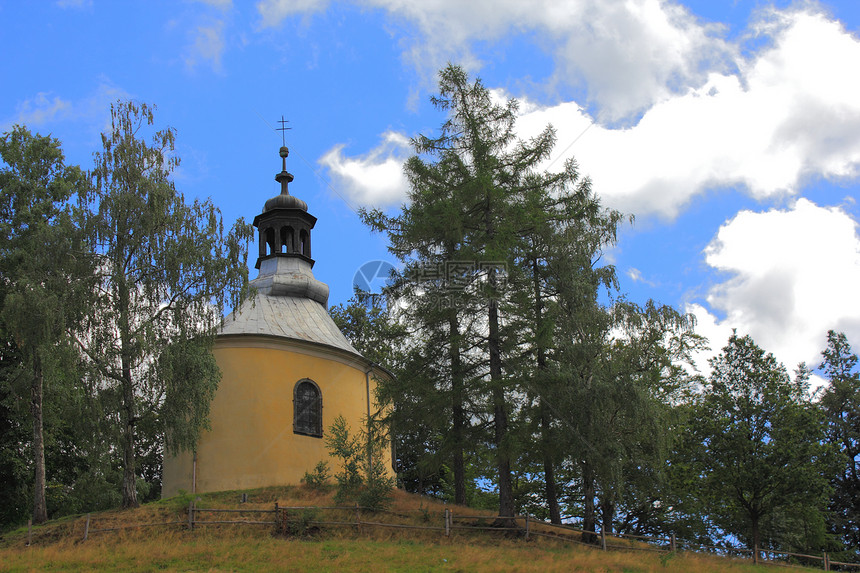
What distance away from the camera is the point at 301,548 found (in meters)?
15.8

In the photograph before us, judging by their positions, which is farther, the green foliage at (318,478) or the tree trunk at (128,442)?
the green foliage at (318,478)

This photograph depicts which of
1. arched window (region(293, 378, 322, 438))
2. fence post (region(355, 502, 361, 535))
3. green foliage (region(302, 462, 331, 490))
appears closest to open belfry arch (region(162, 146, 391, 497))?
arched window (region(293, 378, 322, 438))

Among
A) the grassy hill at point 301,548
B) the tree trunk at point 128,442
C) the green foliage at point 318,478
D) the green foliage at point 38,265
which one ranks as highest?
the green foliage at point 38,265

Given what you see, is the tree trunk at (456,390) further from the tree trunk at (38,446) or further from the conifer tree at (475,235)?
the tree trunk at (38,446)

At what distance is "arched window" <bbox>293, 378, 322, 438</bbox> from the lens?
74.8 feet

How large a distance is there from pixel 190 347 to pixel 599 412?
9851 millimetres

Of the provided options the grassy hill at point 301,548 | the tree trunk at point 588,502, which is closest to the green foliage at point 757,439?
the grassy hill at point 301,548

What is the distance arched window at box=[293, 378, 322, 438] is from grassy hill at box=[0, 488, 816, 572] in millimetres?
3365

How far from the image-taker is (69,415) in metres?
18.1

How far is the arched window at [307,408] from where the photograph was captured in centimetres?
2281

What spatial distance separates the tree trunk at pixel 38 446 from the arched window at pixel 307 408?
6670mm

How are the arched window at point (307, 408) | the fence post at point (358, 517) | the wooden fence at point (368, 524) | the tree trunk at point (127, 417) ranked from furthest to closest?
the arched window at point (307, 408) → the tree trunk at point (127, 417) → the fence post at point (358, 517) → the wooden fence at point (368, 524)

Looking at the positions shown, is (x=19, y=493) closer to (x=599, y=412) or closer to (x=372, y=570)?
(x=372, y=570)

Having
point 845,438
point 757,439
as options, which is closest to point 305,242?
point 757,439
